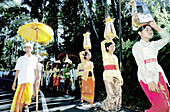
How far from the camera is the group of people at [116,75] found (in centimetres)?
267

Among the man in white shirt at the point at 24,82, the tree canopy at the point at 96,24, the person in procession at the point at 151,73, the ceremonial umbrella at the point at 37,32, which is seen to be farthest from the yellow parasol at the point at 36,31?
the person in procession at the point at 151,73

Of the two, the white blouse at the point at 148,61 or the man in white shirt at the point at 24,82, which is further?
the man in white shirt at the point at 24,82

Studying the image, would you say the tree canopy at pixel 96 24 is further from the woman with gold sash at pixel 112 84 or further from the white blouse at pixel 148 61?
the white blouse at pixel 148 61

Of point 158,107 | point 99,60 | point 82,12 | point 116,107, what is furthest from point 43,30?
point 82,12

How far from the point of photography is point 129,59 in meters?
6.47

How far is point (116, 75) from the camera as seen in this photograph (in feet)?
16.3

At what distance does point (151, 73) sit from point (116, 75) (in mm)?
2213

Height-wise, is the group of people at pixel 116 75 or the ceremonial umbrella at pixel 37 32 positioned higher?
the ceremonial umbrella at pixel 37 32

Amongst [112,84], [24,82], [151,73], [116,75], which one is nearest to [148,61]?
[151,73]

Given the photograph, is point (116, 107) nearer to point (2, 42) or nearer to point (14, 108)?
point (14, 108)

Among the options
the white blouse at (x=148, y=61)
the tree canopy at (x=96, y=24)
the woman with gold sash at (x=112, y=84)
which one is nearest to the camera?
the white blouse at (x=148, y=61)

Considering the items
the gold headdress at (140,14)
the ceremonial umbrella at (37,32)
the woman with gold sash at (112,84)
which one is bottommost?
the woman with gold sash at (112,84)

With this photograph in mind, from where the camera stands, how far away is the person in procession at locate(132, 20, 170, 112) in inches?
102

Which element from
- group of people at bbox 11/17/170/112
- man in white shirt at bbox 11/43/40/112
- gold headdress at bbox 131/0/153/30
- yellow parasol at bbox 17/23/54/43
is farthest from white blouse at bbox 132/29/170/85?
yellow parasol at bbox 17/23/54/43
